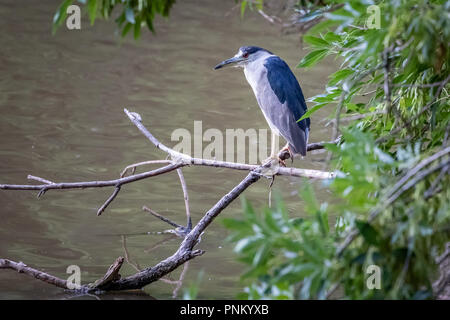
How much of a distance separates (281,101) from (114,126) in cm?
334

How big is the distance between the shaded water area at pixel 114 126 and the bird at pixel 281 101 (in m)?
0.45

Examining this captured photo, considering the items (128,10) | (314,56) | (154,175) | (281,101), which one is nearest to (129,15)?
(128,10)

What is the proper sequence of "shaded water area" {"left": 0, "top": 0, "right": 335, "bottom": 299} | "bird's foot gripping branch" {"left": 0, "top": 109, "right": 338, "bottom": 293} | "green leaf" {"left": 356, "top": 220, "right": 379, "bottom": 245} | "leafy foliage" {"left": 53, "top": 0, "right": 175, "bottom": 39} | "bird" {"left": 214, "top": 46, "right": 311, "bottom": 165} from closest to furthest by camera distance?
"green leaf" {"left": 356, "top": 220, "right": 379, "bottom": 245} → "leafy foliage" {"left": 53, "top": 0, "right": 175, "bottom": 39} → "bird's foot gripping branch" {"left": 0, "top": 109, "right": 338, "bottom": 293} → "bird" {"left": 214, "top": 46, "right": 311, "bottom": 165} → "shaded water area" {"left": 0, "top": 0, "right": 335, "bottom": 299}

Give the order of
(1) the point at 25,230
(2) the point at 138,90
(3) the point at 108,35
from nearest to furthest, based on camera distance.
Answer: (1) the point at 25,230 < (2) the point at 138,90 < (3) the point at 108,35

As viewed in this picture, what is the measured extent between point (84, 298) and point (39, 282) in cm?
52

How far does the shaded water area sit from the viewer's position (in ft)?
14.7

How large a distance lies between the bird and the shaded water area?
0.45 m

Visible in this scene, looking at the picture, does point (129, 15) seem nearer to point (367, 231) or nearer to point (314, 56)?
point (367, 231)

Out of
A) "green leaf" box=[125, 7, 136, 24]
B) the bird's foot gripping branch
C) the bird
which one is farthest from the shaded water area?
the bird

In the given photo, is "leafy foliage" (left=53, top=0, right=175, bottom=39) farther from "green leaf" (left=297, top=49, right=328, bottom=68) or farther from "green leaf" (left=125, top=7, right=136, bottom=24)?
"green leaf" (left=297, top=49, right=328, bottom=68)

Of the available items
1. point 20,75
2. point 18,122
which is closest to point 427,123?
point 18,122

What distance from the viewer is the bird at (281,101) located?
13.0 feet

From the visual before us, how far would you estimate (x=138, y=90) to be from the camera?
8305mm

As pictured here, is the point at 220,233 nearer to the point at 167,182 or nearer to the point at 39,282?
the point at 167,182
